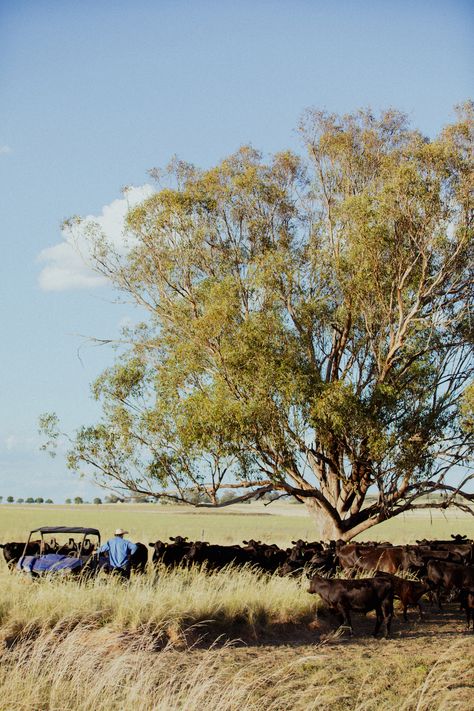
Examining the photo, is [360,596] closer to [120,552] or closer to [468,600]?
[468,600]

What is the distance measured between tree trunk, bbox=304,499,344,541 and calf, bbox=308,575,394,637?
38.9ft

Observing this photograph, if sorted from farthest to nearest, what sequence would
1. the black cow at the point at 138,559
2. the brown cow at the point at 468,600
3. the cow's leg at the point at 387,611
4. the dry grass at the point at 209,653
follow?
the black cow at the point at 138,559, the brown cow at the point at 468,600, the cow's leg at the point at 387,611, the dry grass at the point at 209,653

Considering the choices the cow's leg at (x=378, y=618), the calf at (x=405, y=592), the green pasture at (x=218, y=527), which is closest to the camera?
the cow's leg at (x=378, y=618)

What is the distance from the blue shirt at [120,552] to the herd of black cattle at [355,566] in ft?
2.26

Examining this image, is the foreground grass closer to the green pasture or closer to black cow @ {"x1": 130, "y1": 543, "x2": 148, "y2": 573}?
black cow @ {"x1": 130, "y1": 543, "x2": 148, "y2": 573}

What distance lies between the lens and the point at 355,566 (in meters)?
18.5

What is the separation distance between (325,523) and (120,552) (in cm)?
1139

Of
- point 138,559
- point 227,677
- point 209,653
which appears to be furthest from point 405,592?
point 138,559

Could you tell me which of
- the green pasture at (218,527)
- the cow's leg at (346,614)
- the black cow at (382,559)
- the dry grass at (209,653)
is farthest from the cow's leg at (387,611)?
the green pasture at (218,527)

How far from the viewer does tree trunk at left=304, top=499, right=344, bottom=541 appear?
26094 millimetres

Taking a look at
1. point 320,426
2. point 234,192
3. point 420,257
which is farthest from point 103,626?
point 234,192

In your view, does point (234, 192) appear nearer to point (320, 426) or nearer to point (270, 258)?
point (270, 258)

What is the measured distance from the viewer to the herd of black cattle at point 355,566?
46.2 ft

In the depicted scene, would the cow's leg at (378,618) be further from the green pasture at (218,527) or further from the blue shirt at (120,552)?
the green pasture at (218,527)
